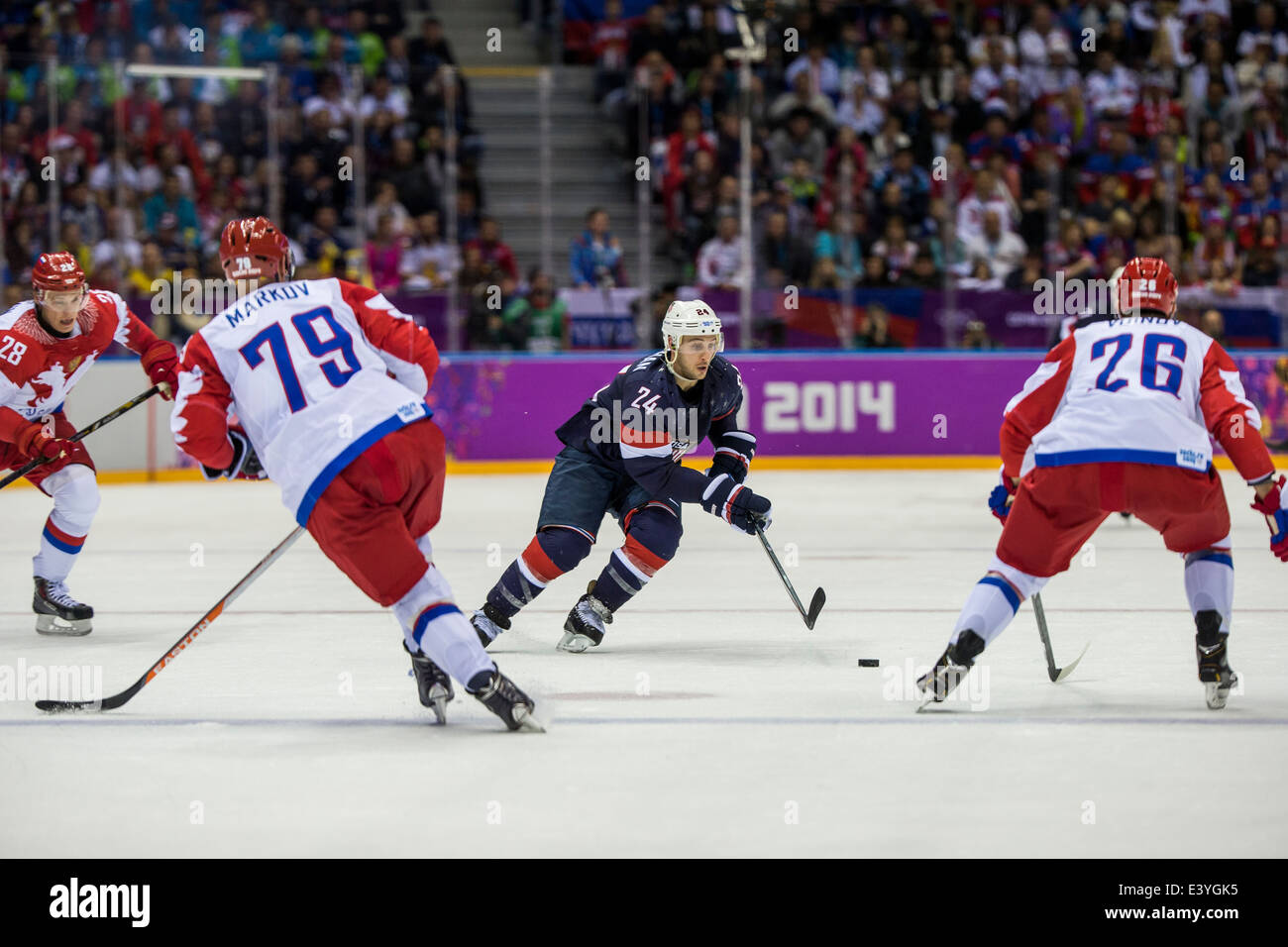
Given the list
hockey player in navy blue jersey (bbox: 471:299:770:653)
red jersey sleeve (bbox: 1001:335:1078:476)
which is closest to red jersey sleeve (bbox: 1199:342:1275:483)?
red jersey sleeve (bbox: 1001:335:1078:476)

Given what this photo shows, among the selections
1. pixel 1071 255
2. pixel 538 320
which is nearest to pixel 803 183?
pixel 1071 255

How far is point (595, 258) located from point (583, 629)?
695 cm

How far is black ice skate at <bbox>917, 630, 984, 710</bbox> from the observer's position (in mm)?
4402

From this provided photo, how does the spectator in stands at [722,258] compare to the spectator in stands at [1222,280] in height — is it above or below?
above

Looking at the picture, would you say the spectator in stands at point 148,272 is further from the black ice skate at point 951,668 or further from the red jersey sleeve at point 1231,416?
the red jersey sleeve at point 1231,416

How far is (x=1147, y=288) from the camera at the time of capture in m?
4.55

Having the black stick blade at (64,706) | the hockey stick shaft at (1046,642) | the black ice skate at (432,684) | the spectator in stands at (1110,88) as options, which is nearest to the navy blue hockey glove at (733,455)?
the hockey stick shaft at (1046,642)

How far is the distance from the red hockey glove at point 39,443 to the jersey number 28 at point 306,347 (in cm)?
218

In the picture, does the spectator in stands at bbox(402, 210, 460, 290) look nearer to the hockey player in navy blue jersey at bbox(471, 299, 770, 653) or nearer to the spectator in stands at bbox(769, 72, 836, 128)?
the spectator in stands at bbox(769, 72, 836, 128)

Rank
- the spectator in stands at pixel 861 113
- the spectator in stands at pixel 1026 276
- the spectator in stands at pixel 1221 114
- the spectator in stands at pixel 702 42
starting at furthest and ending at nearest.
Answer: the spectator in stands at pixel 702 42 → the spectator in stands at pixel 861 113 → the spectator in stands at pixel 1221 114 → the spectator in stands at pixel 1026 276

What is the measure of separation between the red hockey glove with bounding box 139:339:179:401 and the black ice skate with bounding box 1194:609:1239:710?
319 centimetres

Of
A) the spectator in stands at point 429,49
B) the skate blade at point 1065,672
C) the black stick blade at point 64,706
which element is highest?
the spectator in stands at point 429,49

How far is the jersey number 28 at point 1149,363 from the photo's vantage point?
14.4ft
